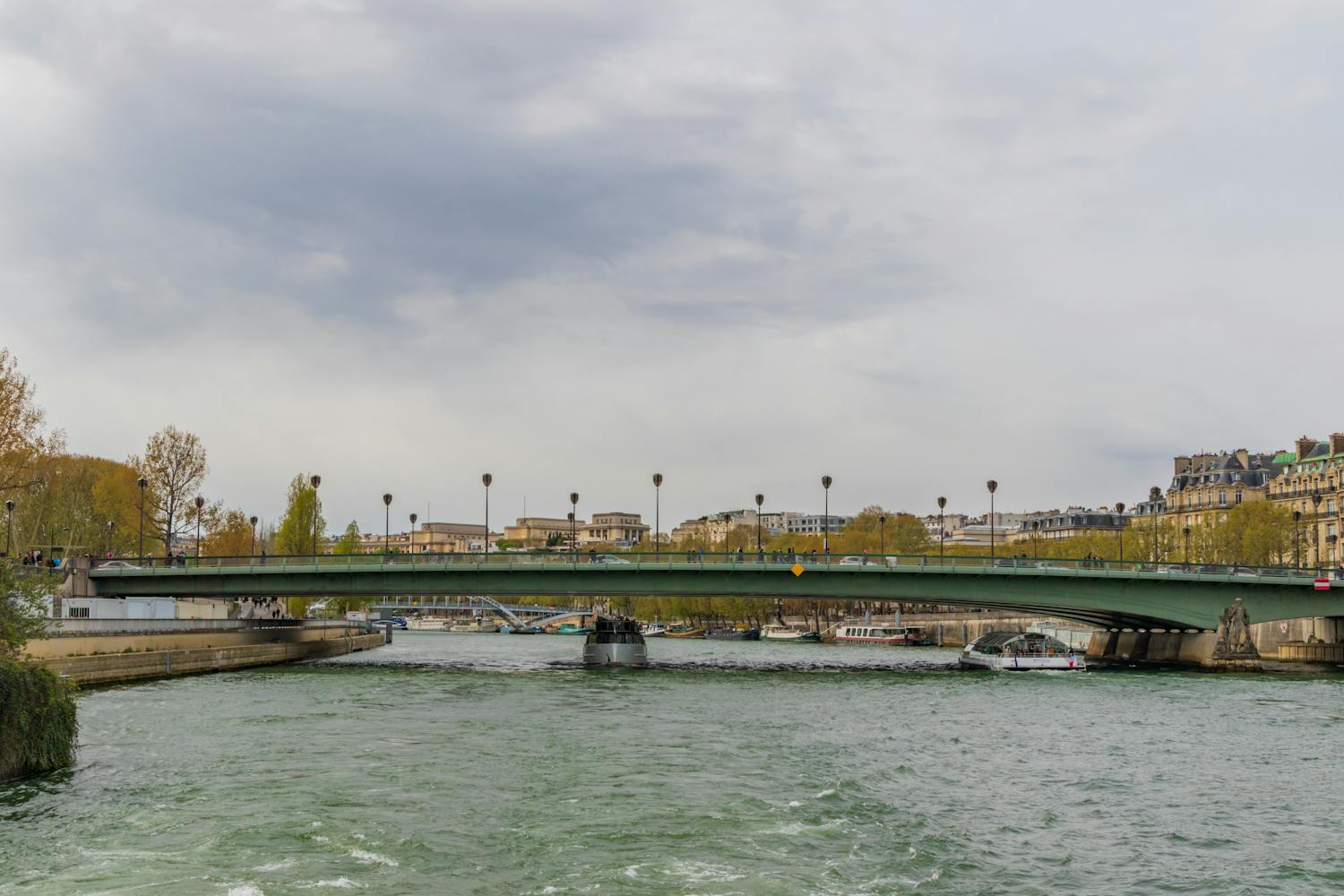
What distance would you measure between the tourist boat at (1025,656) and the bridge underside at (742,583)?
16.6ft

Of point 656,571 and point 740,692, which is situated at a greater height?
point 656,571

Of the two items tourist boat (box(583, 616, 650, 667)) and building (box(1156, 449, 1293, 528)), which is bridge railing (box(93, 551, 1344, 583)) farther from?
building (box(1156, 449, 1293, 528))

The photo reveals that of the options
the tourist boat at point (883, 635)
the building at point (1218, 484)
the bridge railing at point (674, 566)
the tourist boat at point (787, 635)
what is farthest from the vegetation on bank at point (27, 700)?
the building at point (1218, 484)

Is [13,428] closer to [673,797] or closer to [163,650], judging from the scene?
[163,650]

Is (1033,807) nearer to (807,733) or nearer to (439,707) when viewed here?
(807,733)

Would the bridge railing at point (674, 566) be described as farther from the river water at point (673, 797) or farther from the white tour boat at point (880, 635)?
the white tour boat at point (880, 635)

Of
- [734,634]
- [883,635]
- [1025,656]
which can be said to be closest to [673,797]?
[1025,656]

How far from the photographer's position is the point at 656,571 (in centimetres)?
7619

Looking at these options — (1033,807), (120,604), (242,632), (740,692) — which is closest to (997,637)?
(740,692)

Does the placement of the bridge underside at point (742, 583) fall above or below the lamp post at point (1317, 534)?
below

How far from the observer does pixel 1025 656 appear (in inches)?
3253

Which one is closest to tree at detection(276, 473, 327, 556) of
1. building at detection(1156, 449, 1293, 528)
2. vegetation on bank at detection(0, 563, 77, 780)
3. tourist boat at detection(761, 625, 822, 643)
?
tourist boat at detection(761, 625, 822, 643)

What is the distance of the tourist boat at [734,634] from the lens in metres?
173

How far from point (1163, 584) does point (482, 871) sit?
67.3 meters
